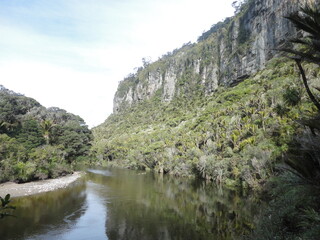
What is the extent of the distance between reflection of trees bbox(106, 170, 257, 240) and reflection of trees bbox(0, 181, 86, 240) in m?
4.40

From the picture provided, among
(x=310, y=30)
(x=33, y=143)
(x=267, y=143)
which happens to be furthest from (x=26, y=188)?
(x=310, y=30)

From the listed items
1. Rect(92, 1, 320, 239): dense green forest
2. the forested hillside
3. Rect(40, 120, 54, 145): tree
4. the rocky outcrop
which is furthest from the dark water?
the rocky outcrop

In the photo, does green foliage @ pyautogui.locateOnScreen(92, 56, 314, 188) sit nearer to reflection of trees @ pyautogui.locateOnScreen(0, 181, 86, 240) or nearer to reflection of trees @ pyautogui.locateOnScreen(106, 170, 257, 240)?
reflection of trees @ pyautogui.locateOnScreen(106, 170, 257, 240)

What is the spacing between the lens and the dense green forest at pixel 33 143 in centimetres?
4100

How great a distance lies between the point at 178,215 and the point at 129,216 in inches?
218

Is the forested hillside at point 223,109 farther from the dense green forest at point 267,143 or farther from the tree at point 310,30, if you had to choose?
the tree at point 310,30

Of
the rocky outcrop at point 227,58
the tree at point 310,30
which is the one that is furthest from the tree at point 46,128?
the tree at point 310,30

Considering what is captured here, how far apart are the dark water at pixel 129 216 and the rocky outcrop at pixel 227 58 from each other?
1537 inches

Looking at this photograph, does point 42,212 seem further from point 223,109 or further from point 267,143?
point 223,109

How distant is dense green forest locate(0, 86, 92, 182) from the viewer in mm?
41000

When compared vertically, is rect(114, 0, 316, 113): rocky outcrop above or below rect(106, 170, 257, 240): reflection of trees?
above

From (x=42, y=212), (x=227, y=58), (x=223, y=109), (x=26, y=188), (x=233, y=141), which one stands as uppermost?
(x=227, y=58)

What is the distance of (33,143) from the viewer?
57.2 metres

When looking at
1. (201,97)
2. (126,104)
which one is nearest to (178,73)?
(201,97)
